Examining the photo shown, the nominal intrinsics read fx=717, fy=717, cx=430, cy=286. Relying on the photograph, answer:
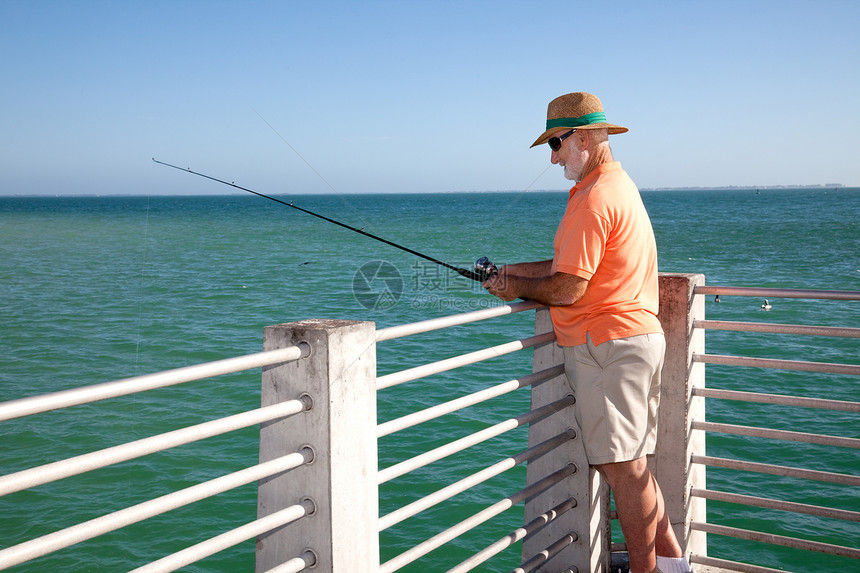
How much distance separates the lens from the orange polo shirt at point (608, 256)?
2396 mm

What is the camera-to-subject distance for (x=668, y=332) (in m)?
3.14

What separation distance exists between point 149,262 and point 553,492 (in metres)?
36.0

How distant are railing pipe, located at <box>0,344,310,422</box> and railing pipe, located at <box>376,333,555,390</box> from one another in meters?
0.26

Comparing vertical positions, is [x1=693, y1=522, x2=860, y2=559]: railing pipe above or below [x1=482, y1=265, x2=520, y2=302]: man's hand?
below

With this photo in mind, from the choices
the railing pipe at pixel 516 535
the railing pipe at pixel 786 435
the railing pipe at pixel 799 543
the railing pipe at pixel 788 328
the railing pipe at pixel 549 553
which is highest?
the railing pipe at pixel 788 328

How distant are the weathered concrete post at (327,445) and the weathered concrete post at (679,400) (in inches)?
67.0

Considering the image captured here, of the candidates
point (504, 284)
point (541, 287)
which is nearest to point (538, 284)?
point (541, 287)

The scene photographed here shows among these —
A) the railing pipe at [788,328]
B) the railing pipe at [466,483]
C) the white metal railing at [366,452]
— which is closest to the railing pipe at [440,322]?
the white metal railing at [366,452]

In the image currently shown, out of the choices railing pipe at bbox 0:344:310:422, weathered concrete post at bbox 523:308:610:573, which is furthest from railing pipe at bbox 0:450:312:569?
weathered concrete post at bbox 523:308:610:573

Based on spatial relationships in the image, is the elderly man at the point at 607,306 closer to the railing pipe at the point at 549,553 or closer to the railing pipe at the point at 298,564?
the railing pipe at the point at 549,553

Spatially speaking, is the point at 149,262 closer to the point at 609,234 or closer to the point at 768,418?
the point at 768,418

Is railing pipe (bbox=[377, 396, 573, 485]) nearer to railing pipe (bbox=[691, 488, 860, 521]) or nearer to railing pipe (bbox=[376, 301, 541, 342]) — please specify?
railing pipe (bbox=[376, 301, 541, 342])

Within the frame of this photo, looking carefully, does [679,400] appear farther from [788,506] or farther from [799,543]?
[799,543]

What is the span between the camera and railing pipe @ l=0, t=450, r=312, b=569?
126 cm
